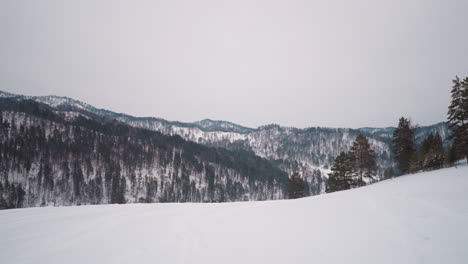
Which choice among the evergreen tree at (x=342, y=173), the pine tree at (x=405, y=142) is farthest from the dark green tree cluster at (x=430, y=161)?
the evergreen tree at (x=342, y=173)

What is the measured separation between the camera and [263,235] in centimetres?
641

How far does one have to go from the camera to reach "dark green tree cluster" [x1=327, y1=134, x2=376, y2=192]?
2914 cm

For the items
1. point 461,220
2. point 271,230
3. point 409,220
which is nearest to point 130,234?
point 271,230

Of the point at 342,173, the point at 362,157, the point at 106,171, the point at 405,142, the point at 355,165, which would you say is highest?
the point at 405,142

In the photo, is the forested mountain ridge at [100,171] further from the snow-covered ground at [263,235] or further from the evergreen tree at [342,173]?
the snow-covered ground at [263,235]

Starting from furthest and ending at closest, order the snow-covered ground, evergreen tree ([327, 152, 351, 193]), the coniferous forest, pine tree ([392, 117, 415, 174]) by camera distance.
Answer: the coniferous forest < evergreen tree ([327, 152, 351, 193]) < pine tree ([392, 117, 415, 174]) < the snow-covered ground

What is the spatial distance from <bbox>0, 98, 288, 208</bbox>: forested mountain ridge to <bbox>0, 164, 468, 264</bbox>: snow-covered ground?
77.2 metres

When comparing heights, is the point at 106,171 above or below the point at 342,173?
below

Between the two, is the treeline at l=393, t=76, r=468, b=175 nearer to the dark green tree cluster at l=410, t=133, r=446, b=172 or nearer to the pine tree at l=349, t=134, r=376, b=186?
the dark green tree cluster at l=410, t=133, r=446, b=172

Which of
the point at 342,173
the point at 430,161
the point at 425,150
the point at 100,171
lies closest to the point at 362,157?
the point at 342,173

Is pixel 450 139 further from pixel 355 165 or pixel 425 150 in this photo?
pixel 355 165

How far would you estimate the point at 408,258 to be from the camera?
441 centimetres

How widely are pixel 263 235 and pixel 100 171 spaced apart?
13583 cm

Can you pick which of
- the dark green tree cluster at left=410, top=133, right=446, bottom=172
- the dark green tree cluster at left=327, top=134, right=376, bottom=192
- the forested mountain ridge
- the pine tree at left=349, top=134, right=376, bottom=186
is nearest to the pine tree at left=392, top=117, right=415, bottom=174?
the dark green tree cluster at left=410, top=133, right=446, bottom=172
